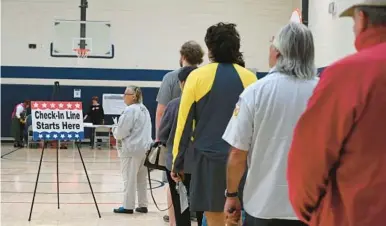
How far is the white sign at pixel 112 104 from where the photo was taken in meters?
19.0

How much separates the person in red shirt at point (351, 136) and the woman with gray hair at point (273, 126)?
0.94 meters

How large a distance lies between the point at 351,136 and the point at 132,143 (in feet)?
18.0

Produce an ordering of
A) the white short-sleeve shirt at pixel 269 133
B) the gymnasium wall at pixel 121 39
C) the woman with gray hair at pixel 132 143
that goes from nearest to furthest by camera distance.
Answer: the white short-sleeve shirt at pixel 269 133 → the woman with gray hair at pixel 132 143 → the gymnasium wall at pixel 121 39

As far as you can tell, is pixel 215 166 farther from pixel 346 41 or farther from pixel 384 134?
pixel 346 41

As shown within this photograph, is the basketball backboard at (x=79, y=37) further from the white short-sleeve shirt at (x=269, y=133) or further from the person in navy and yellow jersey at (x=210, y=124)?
the white short-sleeve shirt at (x=269, y=133)

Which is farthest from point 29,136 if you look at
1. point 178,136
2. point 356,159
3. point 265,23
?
point 356,159

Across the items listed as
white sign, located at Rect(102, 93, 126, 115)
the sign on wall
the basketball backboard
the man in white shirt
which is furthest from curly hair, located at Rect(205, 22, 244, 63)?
white sign, located at Rect(102, 93, 126, 115)

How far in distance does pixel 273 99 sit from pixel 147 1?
17.3 metres

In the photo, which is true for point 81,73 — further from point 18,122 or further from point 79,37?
point 18,122

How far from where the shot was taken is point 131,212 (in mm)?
7070

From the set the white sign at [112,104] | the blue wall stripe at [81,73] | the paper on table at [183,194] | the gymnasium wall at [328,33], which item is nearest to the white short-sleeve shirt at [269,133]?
the paper on table at [183,194]

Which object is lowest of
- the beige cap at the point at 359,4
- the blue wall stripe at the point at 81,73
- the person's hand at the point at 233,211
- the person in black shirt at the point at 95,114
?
the person in black shirt at the point at 95,114

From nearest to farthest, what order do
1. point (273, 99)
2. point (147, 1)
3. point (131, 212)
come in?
point (273, 99), point (131, 212), point (147, 1)

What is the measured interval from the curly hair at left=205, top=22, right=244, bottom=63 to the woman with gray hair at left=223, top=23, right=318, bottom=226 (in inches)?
33.2
